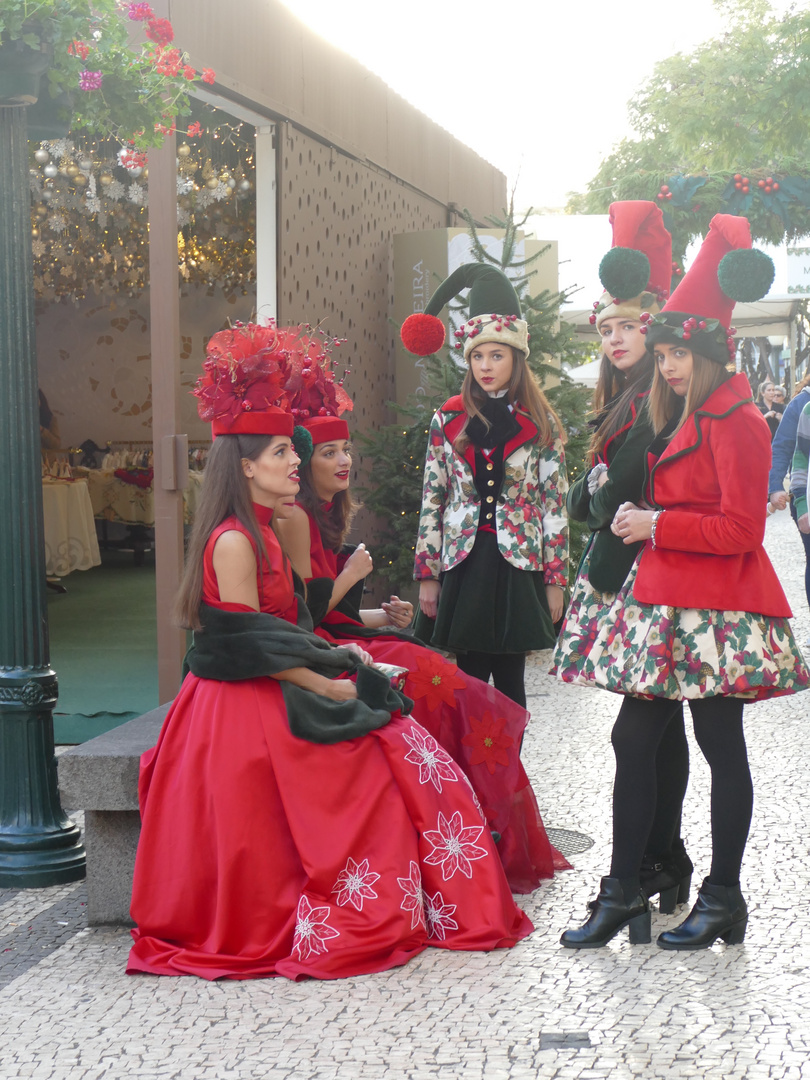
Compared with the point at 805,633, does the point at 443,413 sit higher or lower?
higher

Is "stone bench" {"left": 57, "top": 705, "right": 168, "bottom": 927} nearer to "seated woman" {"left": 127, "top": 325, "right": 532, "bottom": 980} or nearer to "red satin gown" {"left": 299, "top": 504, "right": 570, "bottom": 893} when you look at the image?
"seated woman" {"left": 127, "top": 325, "right": 532, "bottom": 980}

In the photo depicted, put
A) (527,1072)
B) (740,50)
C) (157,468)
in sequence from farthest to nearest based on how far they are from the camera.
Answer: (740,50) < (157,468) < (527,1072)

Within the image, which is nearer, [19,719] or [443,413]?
[19,719]

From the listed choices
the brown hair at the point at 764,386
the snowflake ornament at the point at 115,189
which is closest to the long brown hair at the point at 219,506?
the snowflake ornament at the point at 115,189

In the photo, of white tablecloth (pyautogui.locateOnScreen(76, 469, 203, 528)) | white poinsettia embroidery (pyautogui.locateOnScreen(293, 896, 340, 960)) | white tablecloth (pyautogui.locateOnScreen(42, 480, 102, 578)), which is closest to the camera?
white poinsettia embroidery (pyautogui.locateOnScreen(293, 896, 340, 960))

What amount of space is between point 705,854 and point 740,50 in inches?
725

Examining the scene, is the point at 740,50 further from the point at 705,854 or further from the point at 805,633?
the point at 705,854

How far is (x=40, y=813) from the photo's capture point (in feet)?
13.1

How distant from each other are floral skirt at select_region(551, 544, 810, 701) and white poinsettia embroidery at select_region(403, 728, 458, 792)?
1.62 feet

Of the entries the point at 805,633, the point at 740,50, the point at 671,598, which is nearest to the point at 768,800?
the point at 671,598

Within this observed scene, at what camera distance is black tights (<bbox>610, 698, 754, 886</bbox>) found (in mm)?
3156

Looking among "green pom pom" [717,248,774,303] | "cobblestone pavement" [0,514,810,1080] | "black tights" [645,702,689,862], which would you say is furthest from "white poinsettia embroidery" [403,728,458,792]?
"green pom pom" [717,248,774,303]

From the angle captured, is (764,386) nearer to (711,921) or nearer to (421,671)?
(421,671)

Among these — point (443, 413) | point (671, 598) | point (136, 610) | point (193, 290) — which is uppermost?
point (193, 290)
